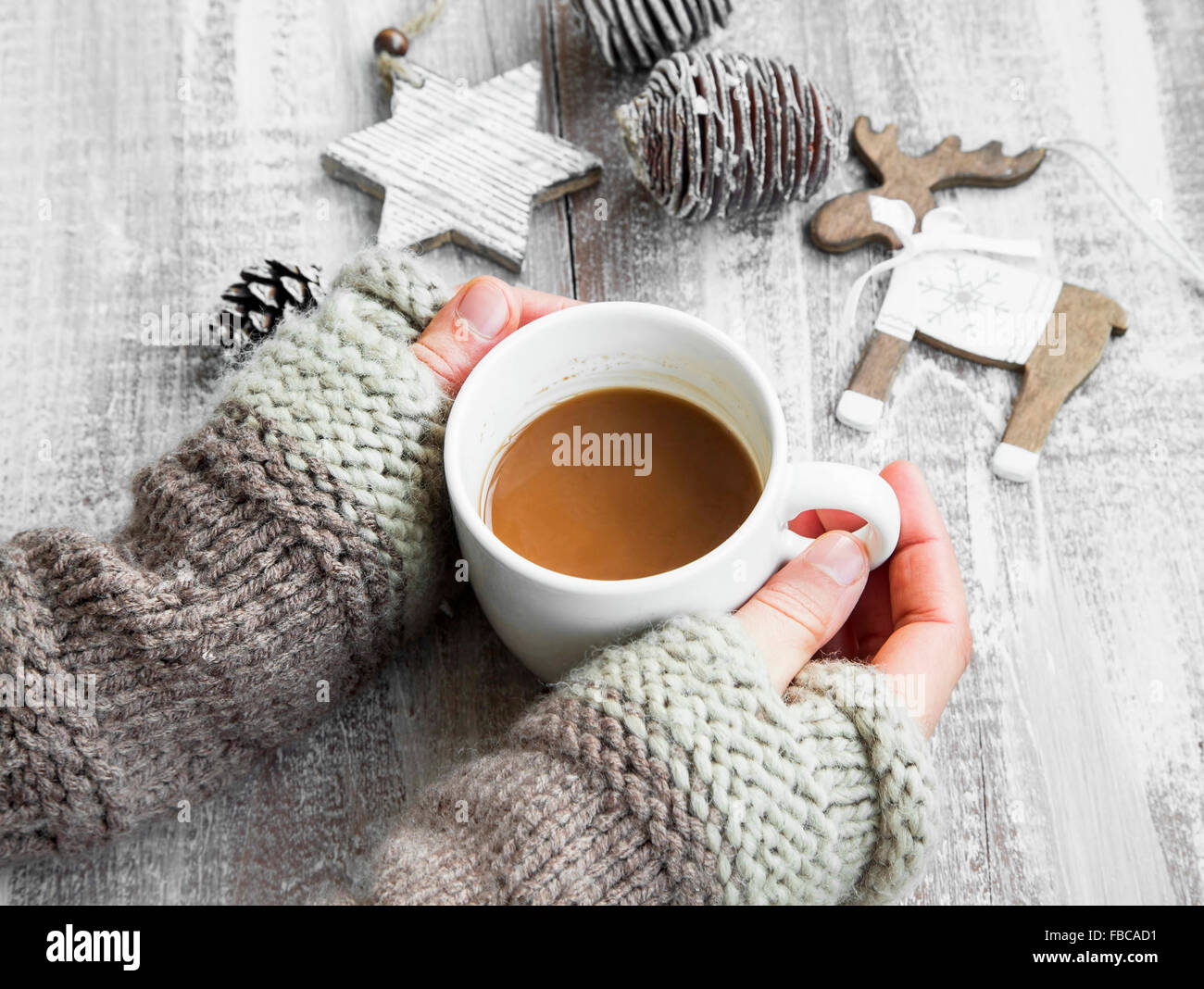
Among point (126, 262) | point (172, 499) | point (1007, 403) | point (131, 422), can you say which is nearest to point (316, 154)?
point (126, 262)

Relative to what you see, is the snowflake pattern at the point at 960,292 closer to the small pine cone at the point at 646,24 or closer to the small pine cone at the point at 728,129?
the small pine cone at the point at 728,129

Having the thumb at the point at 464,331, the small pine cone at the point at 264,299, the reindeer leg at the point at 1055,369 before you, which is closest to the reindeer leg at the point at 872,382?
the reindeer leg at the point at 1055,369

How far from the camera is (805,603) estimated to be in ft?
2.21

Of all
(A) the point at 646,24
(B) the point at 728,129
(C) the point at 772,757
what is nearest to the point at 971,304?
(B) the point at 728,129

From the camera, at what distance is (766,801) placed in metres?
0.60

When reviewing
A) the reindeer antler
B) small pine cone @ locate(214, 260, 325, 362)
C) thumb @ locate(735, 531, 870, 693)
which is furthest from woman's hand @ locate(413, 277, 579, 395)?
the reindeer antler

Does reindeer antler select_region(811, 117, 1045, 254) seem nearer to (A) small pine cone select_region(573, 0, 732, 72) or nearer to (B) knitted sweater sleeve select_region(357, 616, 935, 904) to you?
(A) small pine cone select_region(573, 0, 732, 72)

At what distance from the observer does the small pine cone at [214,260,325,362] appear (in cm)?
81

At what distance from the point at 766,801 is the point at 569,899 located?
0.13 metres

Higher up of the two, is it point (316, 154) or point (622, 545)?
point (316, 154)

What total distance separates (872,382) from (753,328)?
11cm

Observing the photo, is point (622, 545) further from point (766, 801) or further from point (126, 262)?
point (126, 262)

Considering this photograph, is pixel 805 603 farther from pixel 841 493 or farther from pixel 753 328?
pixel 753 328

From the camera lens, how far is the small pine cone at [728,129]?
86 cm
